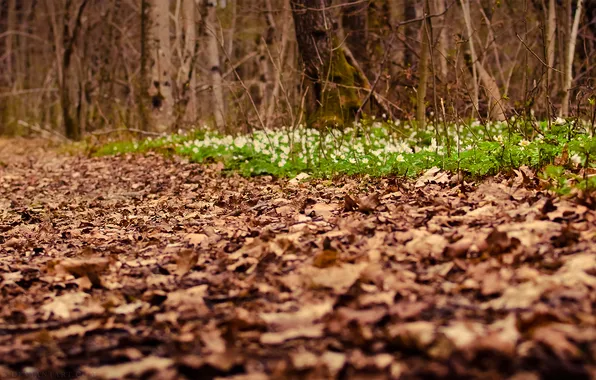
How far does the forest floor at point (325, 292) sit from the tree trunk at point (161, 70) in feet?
31.8

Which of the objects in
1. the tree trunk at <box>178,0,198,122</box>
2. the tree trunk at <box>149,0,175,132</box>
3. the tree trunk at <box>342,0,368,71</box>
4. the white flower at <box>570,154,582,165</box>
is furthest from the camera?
the tree trunk at <box>178,0,198,122</box>

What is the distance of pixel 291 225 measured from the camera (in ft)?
15.3

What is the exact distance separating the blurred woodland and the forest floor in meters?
2.45

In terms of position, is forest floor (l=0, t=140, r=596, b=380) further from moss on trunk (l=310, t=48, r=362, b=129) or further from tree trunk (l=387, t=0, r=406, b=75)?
tree trunk (l=387, t=0, r=406, b=75)

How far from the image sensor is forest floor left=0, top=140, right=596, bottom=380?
2143 mm

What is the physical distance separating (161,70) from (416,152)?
923cm

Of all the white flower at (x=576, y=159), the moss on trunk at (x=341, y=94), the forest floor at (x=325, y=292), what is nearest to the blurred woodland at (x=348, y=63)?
the moss on trunk at (x=341, y=94)

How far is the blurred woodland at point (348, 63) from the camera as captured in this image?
8.90m

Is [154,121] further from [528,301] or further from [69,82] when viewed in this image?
[528,301]

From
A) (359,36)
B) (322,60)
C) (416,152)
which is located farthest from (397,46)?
(416,152)

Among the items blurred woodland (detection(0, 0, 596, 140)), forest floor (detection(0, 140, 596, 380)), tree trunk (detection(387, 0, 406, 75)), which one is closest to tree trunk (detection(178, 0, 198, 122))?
blurred woodland (detection(0, 0, 596, 140))

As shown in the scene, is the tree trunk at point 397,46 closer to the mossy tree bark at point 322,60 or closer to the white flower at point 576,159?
the mossy tree bark at point 322,60

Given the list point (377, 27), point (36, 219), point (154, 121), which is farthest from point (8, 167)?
point (377, 27)

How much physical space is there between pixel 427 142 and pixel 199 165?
11.7ft
